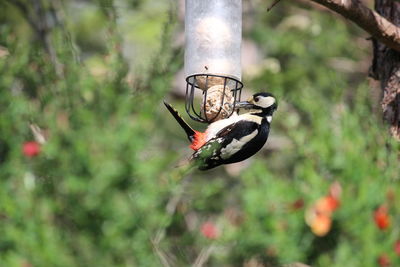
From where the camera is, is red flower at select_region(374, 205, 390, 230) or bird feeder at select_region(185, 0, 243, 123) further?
red flower at select_region(374, 205, 390, 230)

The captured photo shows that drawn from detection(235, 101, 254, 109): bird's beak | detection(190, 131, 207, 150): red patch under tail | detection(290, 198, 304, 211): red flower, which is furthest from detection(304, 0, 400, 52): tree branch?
detection(290, 198, 304, 211): red flower

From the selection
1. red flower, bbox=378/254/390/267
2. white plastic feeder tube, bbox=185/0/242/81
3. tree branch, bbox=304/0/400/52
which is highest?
tree branch, bbox=304/0/400/52

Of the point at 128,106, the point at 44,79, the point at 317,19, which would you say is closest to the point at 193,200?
the point at 128,106

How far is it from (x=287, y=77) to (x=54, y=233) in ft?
15.6

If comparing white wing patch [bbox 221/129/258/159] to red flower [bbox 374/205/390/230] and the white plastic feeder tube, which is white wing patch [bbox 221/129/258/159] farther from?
red flower [bbox 374/205/390/230]

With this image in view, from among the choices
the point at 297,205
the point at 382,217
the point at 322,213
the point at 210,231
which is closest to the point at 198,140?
the point at 210,231

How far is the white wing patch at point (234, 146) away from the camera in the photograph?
15.1ft

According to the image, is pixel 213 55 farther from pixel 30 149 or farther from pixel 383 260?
pixel 383 260

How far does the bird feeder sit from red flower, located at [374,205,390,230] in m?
2.19

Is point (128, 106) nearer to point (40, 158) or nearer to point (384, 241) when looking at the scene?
point (40, 158)

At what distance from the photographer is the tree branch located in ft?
12.9

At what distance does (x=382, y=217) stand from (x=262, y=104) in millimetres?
1950

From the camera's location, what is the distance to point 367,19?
4062 mm

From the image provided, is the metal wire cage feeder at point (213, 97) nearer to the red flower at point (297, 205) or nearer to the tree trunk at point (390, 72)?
the tree trunk at point (390, 72)
